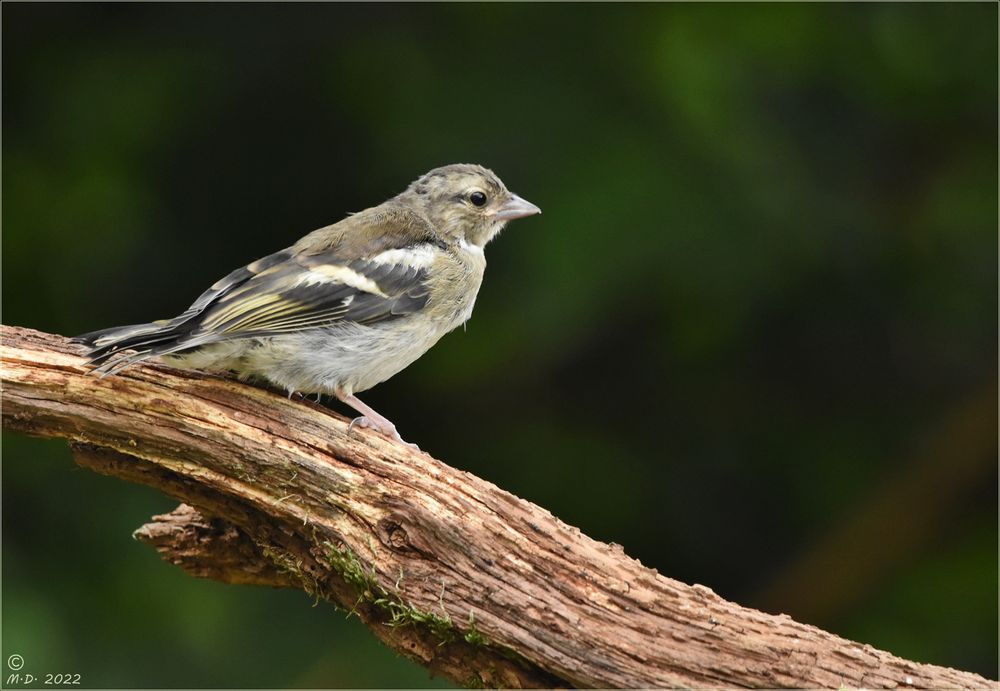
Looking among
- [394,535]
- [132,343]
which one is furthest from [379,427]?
[132,343]

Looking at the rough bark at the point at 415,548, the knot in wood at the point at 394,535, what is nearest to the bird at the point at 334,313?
the rough bark at the point at 415,548

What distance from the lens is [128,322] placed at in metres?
7.21

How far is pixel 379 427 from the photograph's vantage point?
5039 millimetres

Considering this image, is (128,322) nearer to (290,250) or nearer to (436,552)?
(290,250)

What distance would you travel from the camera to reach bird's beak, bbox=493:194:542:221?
20.8 feet

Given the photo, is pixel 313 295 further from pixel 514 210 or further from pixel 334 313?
pixel 514 210

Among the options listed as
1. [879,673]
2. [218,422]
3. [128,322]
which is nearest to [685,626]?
[879,673]

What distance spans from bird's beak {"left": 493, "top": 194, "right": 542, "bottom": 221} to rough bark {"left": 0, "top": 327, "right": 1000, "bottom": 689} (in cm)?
189

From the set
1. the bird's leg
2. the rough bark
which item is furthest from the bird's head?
the rough bark

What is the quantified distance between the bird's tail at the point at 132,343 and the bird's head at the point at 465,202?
73.5 inches

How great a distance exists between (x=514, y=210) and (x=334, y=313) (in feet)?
4.98

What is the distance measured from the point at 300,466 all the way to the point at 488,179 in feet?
7.73

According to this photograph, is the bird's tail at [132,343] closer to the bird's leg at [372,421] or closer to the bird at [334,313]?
the bird at [334,313]

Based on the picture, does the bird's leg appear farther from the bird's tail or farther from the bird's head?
the bird's head
